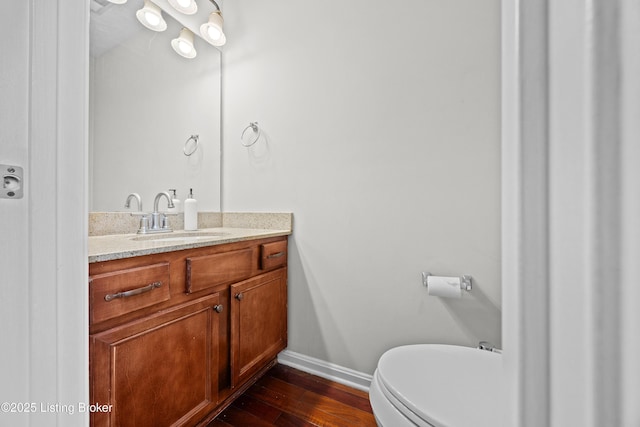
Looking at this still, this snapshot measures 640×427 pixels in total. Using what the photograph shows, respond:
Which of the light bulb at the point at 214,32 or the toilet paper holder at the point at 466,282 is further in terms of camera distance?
the light bulb at the point at 214,32

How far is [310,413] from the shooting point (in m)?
1.28

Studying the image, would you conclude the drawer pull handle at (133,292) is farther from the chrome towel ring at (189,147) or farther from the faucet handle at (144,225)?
the chrome towel ring at (189,147)

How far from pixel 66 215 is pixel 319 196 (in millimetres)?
1214

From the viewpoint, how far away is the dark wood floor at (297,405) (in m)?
1.23

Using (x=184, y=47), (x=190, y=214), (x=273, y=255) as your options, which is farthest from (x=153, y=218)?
(x=184, y=47)

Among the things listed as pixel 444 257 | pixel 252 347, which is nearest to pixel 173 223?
pixel 252 347

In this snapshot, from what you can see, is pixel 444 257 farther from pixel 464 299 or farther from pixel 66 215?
pixel 66 215

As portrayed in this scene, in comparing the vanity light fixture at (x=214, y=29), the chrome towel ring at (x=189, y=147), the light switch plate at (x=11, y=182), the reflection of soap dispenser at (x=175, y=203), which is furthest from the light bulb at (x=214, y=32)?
the light switch plate at (x=11, y=182)

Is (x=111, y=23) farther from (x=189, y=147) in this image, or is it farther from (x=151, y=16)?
(x=189, y=147)

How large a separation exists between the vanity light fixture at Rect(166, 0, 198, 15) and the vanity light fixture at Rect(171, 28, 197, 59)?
112 millimetres

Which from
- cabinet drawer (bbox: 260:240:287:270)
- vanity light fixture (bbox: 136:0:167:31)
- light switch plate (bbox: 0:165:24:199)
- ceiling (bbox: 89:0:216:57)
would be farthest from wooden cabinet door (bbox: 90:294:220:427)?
vanity light fixture (bbox: 136:0:167:31)

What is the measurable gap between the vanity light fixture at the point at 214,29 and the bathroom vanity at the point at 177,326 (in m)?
1.35

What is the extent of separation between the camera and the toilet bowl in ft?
2.29

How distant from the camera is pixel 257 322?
142cm
